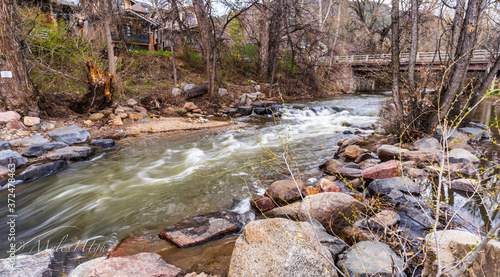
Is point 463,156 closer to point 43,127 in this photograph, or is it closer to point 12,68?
point 43,127

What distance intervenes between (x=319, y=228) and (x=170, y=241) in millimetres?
2008

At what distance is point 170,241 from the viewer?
11.6 ft

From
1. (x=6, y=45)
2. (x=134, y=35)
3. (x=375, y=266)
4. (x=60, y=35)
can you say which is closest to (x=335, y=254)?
(x=375, y=266)

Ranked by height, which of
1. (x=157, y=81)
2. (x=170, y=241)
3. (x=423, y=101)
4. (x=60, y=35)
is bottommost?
(x=170, y=241)

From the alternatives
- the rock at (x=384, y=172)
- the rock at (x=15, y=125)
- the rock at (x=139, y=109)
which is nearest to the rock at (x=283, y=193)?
the rock at (x=384, y=172)

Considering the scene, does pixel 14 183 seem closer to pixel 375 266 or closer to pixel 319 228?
pixel 319 228

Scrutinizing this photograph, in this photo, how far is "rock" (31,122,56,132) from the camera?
7.63m

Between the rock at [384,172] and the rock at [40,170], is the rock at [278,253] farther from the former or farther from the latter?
the rock at [40,170]

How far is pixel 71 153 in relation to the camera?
21.7ft

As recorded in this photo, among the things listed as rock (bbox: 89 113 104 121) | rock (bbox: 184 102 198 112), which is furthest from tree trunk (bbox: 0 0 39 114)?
rock (bbox: 184 102 198 112)

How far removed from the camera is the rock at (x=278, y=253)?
7.38 ft

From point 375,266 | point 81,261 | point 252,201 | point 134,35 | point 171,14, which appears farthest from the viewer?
point 134,35

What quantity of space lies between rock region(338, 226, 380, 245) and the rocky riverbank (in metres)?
0.01

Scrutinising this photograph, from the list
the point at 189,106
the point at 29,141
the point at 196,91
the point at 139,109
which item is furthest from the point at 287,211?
the point at 196,91
